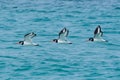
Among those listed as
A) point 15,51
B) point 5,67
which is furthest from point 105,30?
point 5,67

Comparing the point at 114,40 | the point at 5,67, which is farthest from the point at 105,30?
the point at 5,67

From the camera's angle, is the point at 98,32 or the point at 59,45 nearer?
the point at 98,32

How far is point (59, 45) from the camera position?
1196 inches

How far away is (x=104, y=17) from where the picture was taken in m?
43.4

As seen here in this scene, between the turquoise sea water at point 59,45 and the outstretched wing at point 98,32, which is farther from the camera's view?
the outstretched wing at point 98,32

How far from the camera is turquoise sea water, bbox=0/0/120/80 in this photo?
2419cm

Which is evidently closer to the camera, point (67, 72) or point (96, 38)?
point (67, 72)

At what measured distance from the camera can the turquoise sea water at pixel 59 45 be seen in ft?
79.4

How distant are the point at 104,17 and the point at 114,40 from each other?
11.0m

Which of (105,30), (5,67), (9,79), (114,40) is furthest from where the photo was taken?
(105,30)

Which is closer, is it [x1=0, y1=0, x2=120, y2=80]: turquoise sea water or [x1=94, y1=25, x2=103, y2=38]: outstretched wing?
[x1=0, y1=0, x2=120, y2=80]: turquoise sea water

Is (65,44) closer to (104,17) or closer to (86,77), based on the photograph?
(86,77)

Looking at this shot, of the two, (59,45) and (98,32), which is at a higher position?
(98,32)

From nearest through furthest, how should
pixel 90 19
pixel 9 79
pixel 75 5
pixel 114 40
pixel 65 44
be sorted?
pixel 9 79, pixel 65 44, pixel 114 40, pixel 90 19, pixel 75 5
